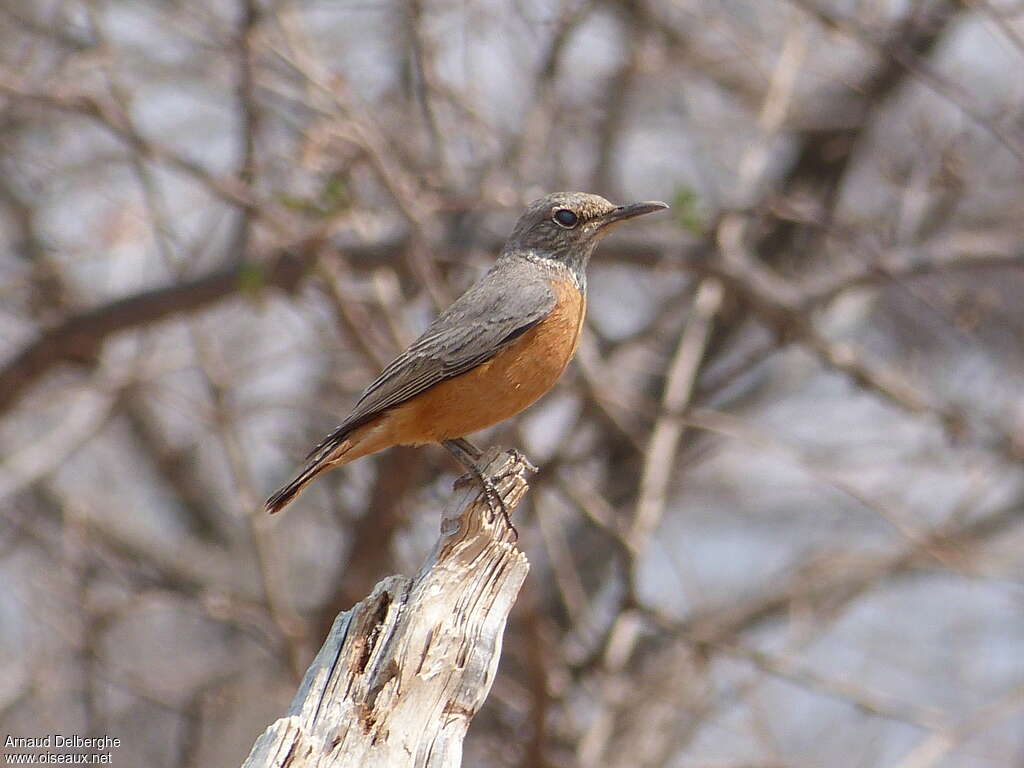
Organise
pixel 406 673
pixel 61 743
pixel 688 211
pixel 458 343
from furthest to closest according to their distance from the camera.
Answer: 1. pixel 61 743
2. pixel 688 211
3. pixel 458 343
4. pixel 406 673

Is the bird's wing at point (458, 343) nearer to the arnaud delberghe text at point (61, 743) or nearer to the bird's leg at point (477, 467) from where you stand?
the bird's leg at point (477, 467)

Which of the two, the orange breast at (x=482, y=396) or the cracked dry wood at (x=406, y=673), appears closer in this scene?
the cracked dry wood at (x=406, y=673)

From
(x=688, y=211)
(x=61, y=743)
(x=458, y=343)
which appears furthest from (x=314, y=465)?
(x=61, y=743)

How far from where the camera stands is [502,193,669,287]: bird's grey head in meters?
7.46

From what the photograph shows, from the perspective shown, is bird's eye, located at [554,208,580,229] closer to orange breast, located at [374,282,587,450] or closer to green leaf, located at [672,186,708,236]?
green leaf, located at [672,186,708,236]

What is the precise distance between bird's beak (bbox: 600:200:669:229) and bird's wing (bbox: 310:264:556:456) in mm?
653

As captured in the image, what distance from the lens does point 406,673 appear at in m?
4.63

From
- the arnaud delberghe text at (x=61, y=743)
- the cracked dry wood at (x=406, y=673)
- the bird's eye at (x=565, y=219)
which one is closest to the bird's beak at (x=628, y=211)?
the bird's eye at (x=565, y=219)

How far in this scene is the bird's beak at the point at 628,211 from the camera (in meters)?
6.94

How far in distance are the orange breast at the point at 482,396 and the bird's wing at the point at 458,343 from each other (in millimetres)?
49

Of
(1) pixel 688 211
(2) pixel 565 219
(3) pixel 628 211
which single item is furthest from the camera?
(1) pixel 688 211

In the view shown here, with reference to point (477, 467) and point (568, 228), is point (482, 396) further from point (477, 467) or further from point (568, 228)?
point (568, 228)

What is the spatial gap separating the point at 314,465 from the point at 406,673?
1.77 metres

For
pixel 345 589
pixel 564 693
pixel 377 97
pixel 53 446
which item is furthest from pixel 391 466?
pixel 377 97
